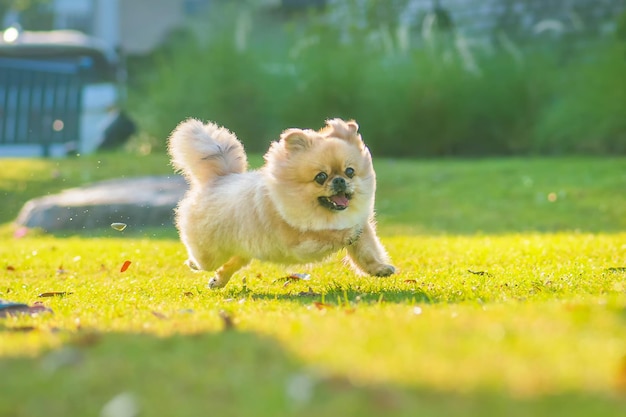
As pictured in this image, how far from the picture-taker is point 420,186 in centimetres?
1662

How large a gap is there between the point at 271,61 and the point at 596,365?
67.1ft

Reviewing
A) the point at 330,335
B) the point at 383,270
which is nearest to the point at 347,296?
the point at 383,270

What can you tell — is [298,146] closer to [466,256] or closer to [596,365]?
[466,256]

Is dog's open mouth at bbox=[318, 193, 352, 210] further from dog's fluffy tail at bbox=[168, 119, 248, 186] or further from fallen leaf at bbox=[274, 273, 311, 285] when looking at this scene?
dog's fluffy tail at bbox=[168, 119, 248, 186]

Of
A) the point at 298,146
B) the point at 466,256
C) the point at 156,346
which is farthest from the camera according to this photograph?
the point at 466,256

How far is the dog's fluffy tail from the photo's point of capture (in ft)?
25.6

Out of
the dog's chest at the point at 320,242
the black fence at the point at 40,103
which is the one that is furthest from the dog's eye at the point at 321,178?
the black fence at the point at 40,103

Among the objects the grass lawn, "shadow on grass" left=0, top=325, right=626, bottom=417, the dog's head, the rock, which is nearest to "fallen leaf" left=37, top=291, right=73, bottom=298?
the grass lawn

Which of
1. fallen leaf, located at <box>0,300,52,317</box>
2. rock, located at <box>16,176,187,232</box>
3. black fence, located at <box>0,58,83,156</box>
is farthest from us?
black fence, located at <box>0,58,83,156</box>

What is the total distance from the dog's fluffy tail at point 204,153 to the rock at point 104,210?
→ 235 inches

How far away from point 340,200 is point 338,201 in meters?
0.02

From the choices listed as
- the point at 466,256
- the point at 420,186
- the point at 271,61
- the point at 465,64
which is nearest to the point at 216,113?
the point at 271,61

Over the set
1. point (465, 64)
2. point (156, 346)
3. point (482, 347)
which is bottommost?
point (465, 64)

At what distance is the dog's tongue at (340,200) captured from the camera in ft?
22.7
